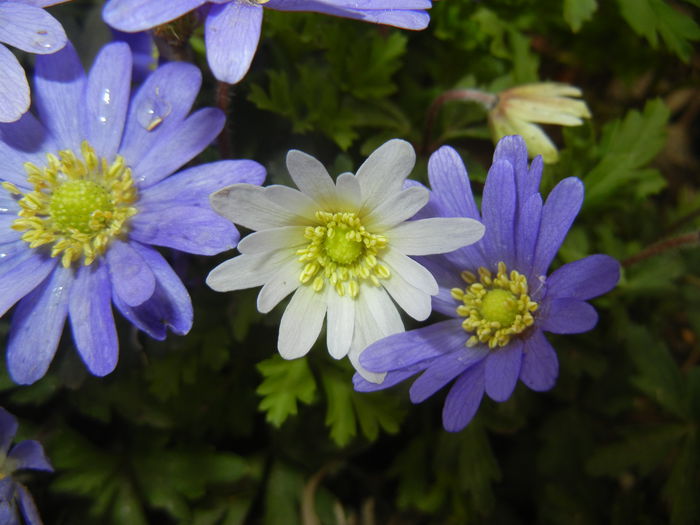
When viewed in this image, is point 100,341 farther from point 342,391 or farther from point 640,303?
point 640,303

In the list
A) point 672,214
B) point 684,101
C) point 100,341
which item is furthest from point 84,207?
point 684,101

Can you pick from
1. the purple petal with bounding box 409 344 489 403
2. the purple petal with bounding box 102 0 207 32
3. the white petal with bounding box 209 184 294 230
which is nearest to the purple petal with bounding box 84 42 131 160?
the purple petal with bounding box 102 0 207 32

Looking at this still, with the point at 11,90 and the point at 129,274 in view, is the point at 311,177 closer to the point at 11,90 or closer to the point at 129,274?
→ the point at 129,274

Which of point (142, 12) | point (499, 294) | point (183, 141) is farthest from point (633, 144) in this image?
point (142, 12)

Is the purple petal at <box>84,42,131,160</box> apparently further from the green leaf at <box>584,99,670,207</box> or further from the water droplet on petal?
the green leaf at <box>584,99,670,207</box>

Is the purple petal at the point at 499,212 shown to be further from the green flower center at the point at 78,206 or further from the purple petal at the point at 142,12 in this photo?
the green flower center at the point at 78,206

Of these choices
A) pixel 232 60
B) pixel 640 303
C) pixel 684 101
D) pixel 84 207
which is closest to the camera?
pixel 232 60
